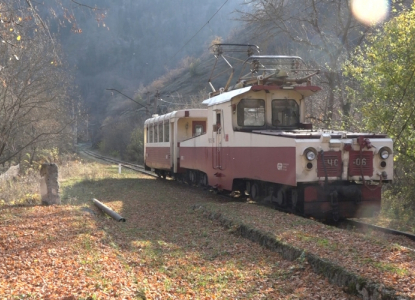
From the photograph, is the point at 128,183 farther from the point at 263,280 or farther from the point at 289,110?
the point at 263,280

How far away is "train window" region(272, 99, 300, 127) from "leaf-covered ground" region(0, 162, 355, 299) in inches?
130

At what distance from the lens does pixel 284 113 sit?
1464 centimetres

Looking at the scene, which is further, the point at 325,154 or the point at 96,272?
the point at 325,154

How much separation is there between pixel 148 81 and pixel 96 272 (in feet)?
391

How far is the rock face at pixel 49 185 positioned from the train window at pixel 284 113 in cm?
596

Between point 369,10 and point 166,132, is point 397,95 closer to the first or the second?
point 369,10

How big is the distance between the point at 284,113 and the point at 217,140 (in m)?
2.32

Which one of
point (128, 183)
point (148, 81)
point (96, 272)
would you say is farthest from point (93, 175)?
point (148, 81)

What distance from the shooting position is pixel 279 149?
11727mm

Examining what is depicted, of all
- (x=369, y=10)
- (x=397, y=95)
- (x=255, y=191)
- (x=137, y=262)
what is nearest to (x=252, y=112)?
(x=255, y=191)

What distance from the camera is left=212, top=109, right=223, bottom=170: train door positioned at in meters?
15.6

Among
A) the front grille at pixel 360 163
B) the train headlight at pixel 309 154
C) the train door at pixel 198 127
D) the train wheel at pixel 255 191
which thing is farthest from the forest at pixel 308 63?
the train door at pixel 198 127

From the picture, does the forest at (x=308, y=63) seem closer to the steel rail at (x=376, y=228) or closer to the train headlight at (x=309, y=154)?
the steel rail at (x=376, y=228)

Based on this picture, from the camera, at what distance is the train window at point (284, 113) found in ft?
47.8
